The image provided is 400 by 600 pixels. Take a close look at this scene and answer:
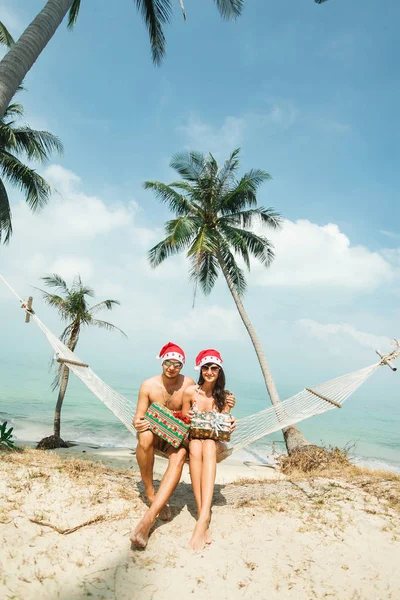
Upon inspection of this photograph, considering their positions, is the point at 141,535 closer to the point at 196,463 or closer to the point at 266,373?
the point at 196,463

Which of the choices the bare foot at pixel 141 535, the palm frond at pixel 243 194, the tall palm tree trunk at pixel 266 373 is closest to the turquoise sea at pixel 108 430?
the tall palm tree trunk at pixel 266 373

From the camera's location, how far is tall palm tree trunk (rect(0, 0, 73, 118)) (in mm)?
3064

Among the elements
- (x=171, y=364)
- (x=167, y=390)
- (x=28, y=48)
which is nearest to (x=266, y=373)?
(x=167, y=390)

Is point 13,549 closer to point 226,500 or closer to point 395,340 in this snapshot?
point 226,500

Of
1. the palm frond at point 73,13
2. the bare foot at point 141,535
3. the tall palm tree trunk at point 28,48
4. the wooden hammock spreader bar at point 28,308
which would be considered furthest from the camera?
the palm frond at point 73,13

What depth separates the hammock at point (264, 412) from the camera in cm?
317

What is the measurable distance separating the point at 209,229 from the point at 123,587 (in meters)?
7.85

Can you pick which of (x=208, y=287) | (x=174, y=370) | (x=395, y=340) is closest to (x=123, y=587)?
(x=174, y=370)

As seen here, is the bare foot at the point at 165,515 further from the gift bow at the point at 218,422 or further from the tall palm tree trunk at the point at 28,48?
the tall palm tree trunk at the point at 28,48

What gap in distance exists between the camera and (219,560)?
1745 millimetres

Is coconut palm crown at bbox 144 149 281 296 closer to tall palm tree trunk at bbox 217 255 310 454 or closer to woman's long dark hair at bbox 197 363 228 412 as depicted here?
tall palm tree trunk at bbox 217 255 310 454

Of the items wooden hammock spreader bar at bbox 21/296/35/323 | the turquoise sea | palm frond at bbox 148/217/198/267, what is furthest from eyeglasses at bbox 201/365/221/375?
the turquoise sea

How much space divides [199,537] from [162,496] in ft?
0.87

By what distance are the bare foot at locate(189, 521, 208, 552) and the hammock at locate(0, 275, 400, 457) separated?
1.14 metres
